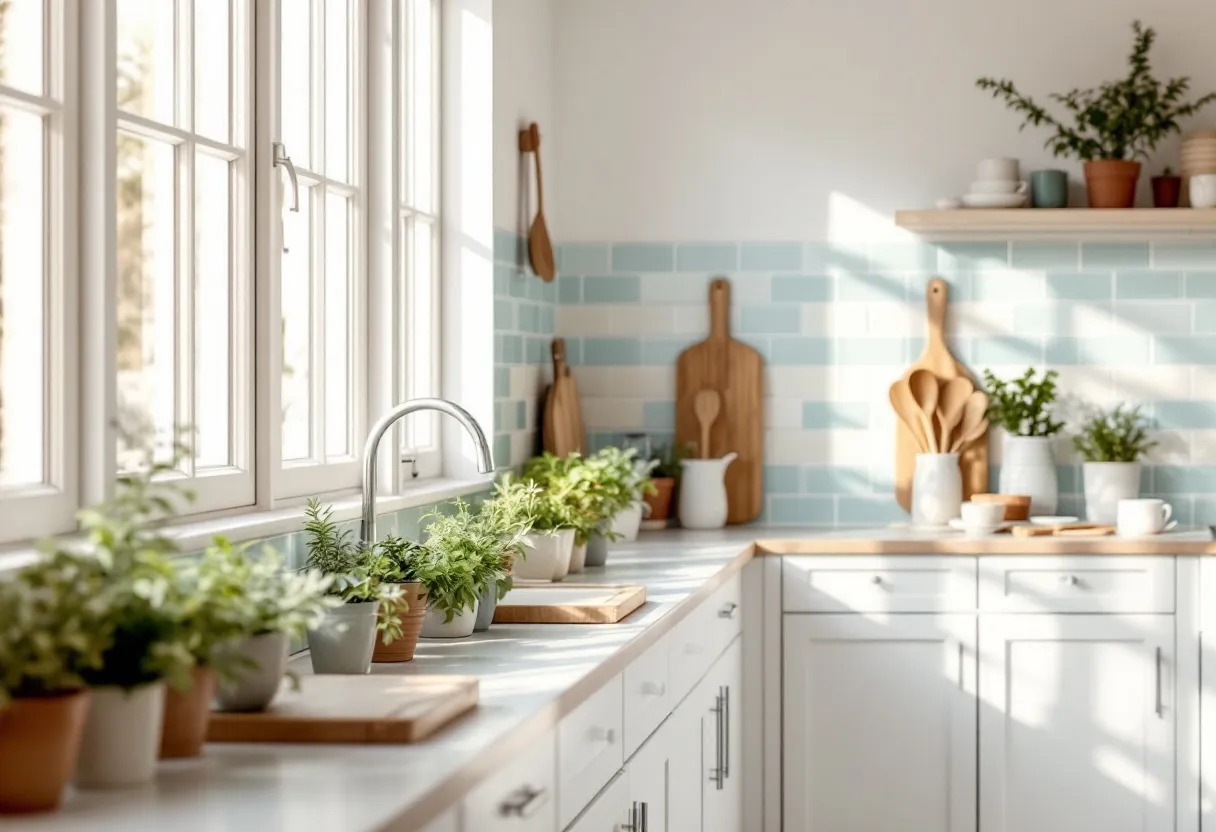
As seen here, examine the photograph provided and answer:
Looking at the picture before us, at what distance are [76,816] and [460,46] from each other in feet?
8.61

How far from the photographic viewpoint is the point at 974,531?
385cm

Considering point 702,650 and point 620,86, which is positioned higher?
point 620,86

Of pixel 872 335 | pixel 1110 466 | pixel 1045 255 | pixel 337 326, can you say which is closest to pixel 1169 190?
pixel 1045 255

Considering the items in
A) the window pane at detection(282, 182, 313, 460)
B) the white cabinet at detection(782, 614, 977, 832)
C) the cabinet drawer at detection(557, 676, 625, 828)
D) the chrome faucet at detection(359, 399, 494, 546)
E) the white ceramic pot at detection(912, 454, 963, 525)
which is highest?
the window pane at detection(282, 182, 313, 460)

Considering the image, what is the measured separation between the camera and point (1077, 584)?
3707 mm

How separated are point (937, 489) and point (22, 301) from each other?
2.70 meters

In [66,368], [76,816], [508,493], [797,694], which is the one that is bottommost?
[797,694]

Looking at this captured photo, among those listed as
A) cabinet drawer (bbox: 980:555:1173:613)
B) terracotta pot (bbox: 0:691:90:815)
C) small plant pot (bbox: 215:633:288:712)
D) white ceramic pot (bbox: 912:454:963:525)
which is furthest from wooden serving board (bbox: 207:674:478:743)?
white ceramic pot (bbox: 912:454:963:525)

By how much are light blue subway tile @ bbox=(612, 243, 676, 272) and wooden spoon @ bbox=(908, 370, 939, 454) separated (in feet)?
2.47

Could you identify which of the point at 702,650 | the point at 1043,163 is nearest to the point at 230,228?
the point at 702,650

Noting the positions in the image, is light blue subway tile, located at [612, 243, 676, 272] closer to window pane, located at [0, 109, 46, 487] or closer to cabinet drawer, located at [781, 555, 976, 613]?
→ cabinet drawer, located at [781, 555, 976, 613]

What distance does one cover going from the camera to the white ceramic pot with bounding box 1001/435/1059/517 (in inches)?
160

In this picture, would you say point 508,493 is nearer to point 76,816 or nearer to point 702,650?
point 702,650

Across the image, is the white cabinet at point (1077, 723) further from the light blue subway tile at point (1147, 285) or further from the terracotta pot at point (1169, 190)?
→ the terracotta pot at point (1169, 190)
